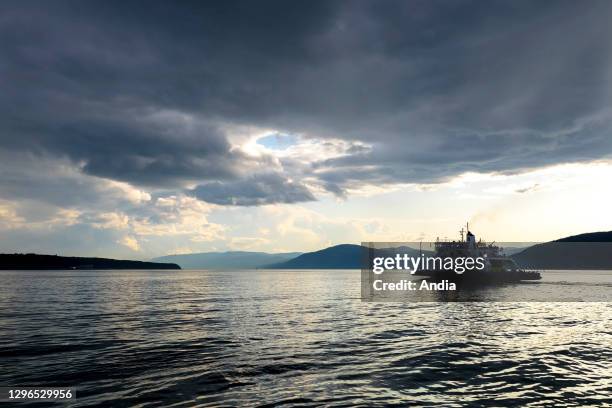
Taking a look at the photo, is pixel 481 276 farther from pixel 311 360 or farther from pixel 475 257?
pixel 311 360

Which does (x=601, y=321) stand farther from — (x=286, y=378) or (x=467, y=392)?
(x=286, y=378)

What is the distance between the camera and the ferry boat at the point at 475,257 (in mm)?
114506

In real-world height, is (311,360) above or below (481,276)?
below

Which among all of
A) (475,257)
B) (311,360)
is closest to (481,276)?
(475,257)

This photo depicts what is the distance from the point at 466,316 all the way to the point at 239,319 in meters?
23.8

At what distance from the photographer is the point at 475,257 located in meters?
120

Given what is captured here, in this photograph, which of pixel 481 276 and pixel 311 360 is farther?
pixel 481 276

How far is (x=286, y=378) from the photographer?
18.9m

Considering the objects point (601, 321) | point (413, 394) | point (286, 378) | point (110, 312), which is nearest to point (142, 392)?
point (286, 378)

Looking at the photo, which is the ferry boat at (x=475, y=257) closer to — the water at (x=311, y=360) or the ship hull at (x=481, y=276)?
the ship hull at (x=481, y=276)

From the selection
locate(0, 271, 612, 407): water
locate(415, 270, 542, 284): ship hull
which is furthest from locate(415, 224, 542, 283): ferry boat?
locate(0, 271, 612, 407): water

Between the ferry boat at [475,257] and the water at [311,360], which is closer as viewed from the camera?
the water at [311,360]

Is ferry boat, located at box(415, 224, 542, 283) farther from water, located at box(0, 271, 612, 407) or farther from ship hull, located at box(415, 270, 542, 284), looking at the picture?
water, located at box(0, 271, 612, 407)

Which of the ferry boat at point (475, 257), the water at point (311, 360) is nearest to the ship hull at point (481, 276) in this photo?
the ferry boat at point (475, 257)
